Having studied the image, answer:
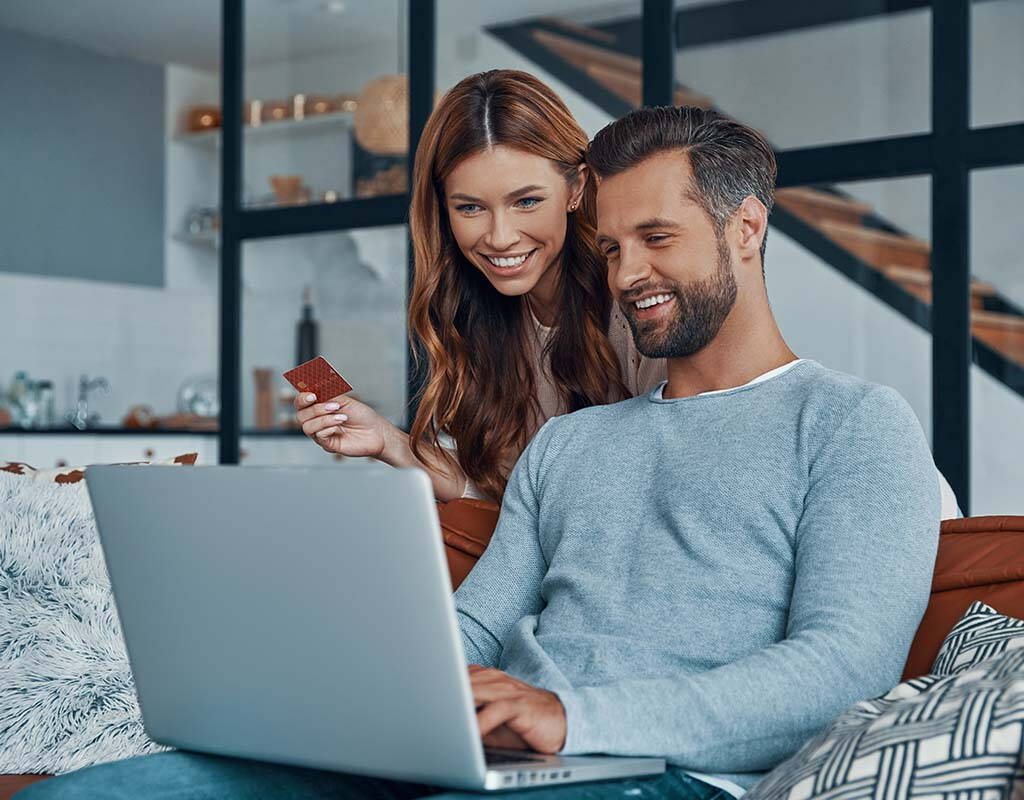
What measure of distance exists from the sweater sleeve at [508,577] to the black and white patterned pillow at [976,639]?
0.51 meters

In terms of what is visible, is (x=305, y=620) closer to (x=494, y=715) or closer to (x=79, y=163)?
(x=494, y=715)

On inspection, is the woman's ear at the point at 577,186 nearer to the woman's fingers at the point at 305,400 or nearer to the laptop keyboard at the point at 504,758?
the woman's fingers at the point at 305,400

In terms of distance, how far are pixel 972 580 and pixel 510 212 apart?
36.6 inches

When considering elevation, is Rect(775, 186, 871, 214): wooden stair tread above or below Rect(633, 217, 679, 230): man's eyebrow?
above

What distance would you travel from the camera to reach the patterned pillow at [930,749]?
3.24 feet

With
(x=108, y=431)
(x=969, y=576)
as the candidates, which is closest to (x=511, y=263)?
(x=969, y=576)

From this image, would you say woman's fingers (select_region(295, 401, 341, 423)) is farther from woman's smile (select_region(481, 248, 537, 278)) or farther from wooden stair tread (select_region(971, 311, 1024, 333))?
wooden stair tread (select_region(971, 311, 1024, 333))

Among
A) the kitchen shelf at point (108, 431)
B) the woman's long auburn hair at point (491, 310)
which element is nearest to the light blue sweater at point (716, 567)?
the woman's long auburn hair at point (491, 310)

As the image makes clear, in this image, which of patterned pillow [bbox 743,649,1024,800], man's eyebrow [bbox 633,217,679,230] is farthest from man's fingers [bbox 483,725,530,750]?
man's eyebrow [bbox 633,217,679,230]

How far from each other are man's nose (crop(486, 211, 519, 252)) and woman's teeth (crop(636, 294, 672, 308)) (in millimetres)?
465

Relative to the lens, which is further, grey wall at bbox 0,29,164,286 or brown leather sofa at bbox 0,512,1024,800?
grey wall at bbox 0,29,164,286

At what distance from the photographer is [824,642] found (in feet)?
4.16

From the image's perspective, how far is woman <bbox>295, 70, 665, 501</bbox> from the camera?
207 centimetres

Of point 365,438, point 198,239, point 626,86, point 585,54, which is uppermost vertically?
point 585,54
